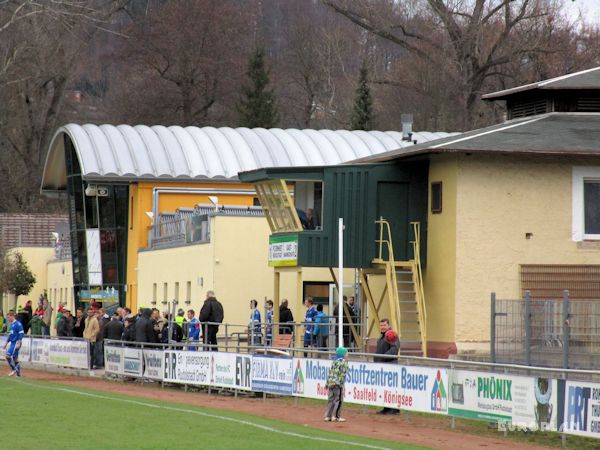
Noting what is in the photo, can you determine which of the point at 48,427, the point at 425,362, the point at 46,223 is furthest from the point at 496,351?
the point at 46,223

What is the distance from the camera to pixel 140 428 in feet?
71.3

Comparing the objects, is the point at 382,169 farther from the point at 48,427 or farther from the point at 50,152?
the point at 50,152

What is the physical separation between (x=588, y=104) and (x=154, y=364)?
13.0m

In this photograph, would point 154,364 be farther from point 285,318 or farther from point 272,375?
point 272,375

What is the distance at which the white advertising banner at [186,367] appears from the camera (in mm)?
31328

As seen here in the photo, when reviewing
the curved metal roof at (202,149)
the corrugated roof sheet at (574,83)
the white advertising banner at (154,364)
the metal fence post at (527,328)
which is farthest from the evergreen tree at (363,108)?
the metal fence post at (527,328)

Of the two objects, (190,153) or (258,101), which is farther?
(258,101)

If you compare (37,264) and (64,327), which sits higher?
(37,264)

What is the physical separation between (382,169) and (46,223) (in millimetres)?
47610

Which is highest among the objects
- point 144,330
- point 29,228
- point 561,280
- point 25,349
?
point 29,228

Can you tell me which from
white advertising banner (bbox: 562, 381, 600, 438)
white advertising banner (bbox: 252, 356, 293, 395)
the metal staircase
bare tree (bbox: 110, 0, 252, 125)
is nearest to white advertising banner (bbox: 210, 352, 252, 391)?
white advertising banner (bbox: 252, 356, 293, 395)

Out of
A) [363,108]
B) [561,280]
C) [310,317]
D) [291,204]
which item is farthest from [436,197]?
[363,108]

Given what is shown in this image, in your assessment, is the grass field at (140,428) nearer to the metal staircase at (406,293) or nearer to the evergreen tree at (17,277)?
the metal staircase at (406,293)

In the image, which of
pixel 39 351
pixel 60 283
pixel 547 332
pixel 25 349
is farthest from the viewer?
pixel 60 283
